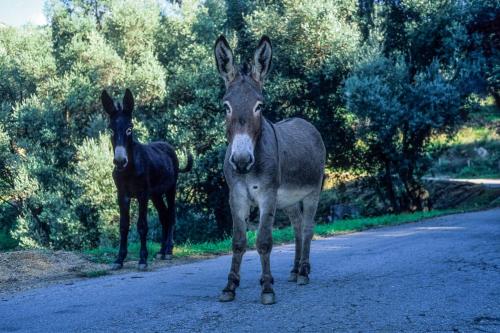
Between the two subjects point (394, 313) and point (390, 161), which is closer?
point (394, 313)

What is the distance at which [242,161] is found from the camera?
4.92 meters

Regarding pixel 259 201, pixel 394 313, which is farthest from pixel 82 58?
pixel 394 313

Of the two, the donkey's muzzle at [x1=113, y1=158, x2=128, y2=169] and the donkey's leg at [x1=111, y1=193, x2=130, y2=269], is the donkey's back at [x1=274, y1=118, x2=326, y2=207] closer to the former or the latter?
the donkey's muzzle at [x1=113, y1=158, x2=128, y2=169]

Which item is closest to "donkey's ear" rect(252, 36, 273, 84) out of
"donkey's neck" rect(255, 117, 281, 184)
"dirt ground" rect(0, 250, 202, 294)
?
"donkey's neck" rect(255, 117, 281, 184)

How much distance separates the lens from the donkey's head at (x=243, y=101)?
195 inches

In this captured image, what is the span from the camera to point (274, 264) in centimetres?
855

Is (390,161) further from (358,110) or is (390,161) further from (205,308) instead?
(205,308)

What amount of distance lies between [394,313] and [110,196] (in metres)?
19.4

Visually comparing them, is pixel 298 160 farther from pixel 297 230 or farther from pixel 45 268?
pixel 45 268

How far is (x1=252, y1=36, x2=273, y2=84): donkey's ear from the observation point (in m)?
5.76

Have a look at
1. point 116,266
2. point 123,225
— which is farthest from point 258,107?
point 123,225

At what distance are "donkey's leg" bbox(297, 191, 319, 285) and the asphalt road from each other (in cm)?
19

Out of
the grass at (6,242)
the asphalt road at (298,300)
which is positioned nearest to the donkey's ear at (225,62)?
the asphalt road at (298,300)

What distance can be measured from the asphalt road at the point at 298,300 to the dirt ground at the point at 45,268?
29.5 inches
